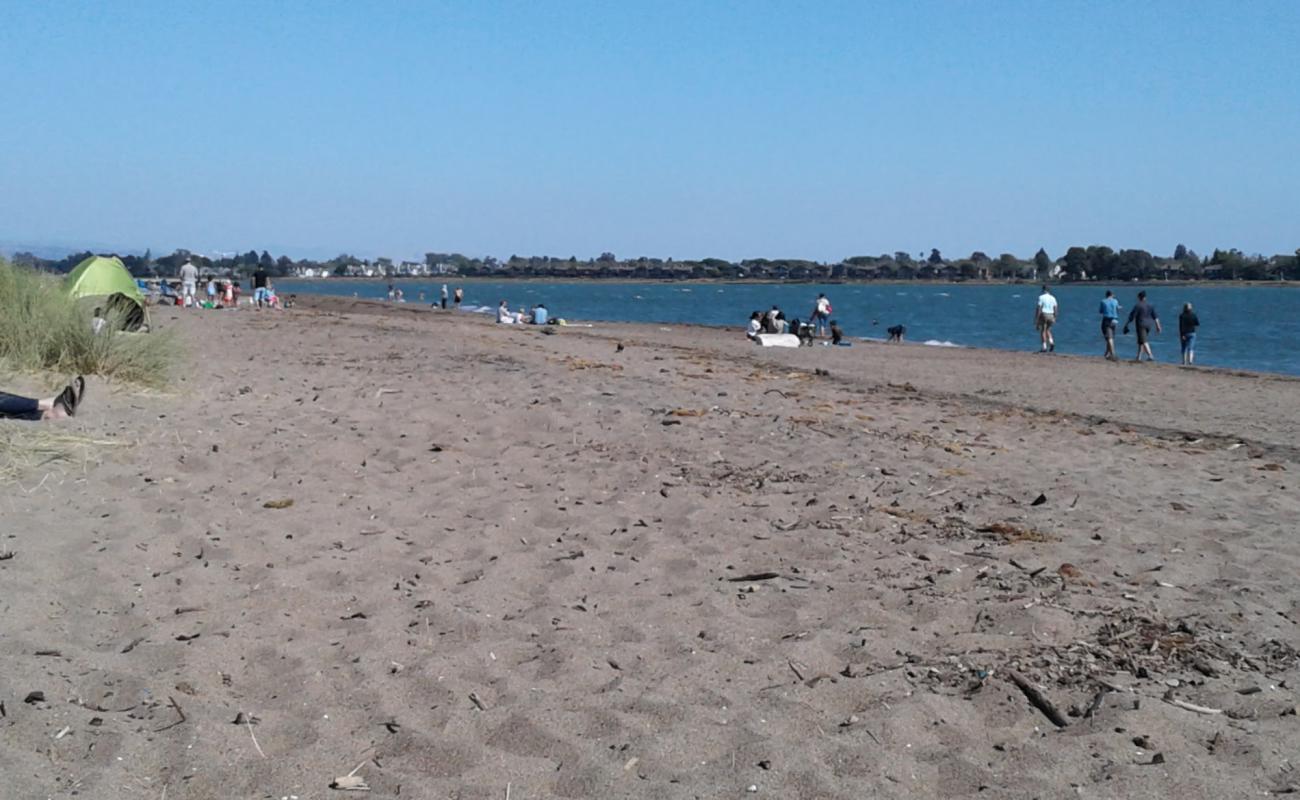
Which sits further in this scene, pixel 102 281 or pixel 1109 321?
pixel 1109 321

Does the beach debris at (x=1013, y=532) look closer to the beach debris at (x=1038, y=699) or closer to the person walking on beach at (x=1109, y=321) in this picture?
the beach debris at (x=1038, y=699)

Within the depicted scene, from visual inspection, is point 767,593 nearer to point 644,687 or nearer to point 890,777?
point 644,687

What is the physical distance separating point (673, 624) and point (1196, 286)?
186207 millimetres

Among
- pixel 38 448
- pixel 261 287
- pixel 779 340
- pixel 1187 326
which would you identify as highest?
pixel 261 287

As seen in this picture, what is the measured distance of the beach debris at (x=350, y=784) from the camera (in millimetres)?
3506

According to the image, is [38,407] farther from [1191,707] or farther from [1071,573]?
[1191,707]

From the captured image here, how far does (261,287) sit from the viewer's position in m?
33.7

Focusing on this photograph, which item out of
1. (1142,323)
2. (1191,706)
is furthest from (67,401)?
(1142,323)

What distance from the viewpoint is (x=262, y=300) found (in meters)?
33.3

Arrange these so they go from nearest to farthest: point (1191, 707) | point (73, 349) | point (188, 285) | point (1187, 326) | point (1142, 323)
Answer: point (1191, 707) → point (73, 349) → point (1142, 323) → point (1187, 326) → point (188, 285)

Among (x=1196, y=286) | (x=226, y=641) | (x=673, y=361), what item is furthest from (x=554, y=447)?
(x=1196, y=286)

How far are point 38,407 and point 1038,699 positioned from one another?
6250 mm

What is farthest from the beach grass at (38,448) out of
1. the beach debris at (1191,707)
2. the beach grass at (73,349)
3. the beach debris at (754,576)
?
the beach debris at (1191,707)

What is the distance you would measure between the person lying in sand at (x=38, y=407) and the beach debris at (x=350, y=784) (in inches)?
196
